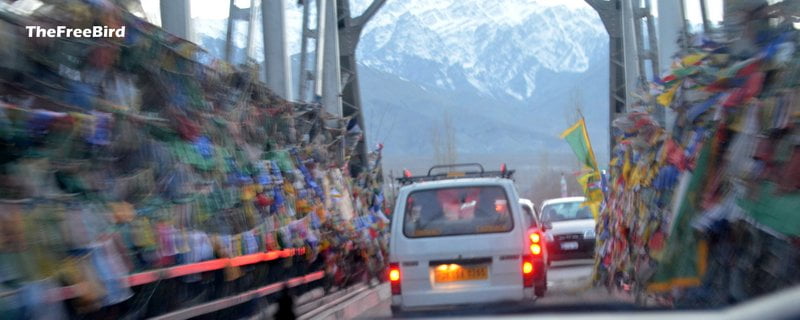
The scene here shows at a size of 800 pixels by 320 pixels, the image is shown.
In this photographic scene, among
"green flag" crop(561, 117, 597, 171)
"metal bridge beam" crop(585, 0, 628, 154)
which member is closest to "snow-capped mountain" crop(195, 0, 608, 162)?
"metal bridge beam" crop(585, 0, 628, 154)

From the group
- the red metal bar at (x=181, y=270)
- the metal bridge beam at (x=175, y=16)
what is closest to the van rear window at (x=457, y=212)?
the red metal bar at (x=181, y=270)

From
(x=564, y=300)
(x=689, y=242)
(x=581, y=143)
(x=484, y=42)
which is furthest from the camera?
(x=484, y=42)

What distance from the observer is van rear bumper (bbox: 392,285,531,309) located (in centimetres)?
981

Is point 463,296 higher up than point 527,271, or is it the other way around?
point 527,271

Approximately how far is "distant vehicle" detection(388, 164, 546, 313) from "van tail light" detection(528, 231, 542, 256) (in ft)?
1.02

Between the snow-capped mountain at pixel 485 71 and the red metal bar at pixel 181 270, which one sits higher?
the snow-capped mountain at pixel 485 71

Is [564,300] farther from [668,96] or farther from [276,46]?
[276,46]

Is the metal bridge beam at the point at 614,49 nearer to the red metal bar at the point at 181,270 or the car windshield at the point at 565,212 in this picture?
the car windshield at the point at 565,212

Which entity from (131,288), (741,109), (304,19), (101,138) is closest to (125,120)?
(101,138)

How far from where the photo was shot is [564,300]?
5727 mm

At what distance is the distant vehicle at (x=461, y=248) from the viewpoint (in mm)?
9891

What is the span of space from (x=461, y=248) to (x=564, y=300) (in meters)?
4.24

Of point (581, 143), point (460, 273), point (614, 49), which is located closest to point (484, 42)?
point (614, 49)

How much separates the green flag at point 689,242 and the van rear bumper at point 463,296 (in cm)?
325
